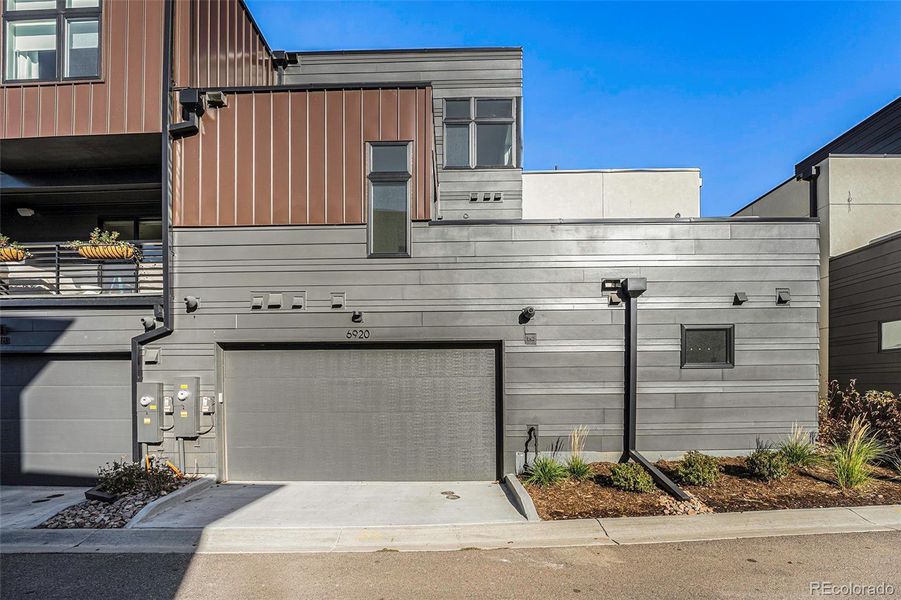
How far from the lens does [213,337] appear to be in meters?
7.14

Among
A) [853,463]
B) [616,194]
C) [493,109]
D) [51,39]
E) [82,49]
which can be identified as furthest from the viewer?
[616,194]

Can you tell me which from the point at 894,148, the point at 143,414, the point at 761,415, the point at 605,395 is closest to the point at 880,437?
the point at 761,415

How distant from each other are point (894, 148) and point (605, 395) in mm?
11424

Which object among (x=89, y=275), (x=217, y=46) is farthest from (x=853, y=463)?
(x=89, y=275)

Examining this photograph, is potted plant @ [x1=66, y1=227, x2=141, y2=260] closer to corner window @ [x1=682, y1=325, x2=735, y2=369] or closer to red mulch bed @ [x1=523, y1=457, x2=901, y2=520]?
red mulch bed @ [x1=523, y1=457, x2=901, y2=520]

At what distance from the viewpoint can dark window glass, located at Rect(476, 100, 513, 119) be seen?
9.47m

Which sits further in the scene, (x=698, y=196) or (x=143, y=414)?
(x=698, y=196)

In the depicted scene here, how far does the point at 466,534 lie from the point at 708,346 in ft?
15.4

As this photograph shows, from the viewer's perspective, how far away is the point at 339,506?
604 cm

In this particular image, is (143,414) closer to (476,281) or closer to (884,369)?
(476,281)

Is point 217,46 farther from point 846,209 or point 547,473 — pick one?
point 846,209

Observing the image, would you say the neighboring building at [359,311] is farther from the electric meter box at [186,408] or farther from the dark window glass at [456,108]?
the dark window glass at [456,108]

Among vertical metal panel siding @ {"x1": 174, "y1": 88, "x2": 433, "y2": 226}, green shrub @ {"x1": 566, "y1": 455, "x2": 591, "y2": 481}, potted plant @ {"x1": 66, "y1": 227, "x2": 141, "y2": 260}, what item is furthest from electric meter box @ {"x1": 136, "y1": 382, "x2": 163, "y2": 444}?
green shrub @ {"x1": 566, "y1": 455, "x2": 591, "y2": 481}

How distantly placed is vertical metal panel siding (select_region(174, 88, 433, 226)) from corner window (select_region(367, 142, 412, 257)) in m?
0.13
